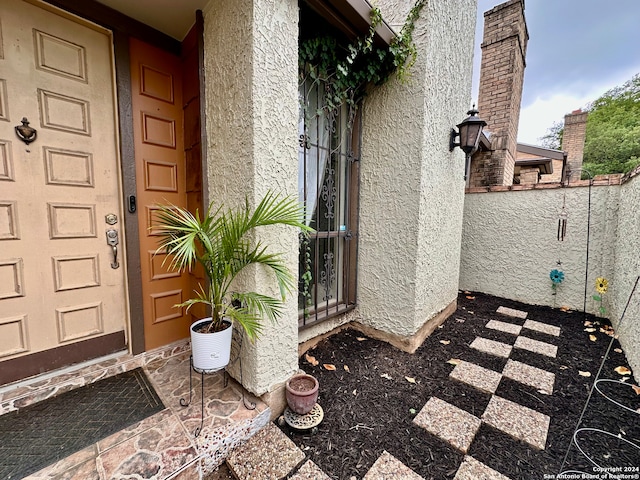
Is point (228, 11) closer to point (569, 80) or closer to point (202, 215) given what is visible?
point (202, 215)

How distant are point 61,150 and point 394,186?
10.2ft

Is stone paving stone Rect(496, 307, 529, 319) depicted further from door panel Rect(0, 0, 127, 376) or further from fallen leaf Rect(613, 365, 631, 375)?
door panel Rect(0, 0, 127, 376)

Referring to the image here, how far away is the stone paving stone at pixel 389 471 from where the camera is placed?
60.0 inches

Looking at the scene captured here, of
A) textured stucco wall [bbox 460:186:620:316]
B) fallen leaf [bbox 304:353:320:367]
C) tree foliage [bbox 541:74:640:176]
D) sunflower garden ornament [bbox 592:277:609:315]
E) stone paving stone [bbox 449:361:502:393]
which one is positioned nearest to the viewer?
stone paving stone [bbox 449:361:502:393]

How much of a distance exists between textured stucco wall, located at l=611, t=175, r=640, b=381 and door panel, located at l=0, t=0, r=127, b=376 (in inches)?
203

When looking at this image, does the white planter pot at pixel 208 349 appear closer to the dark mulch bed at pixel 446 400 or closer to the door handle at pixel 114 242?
the dark mulch bed at pixel 446 400

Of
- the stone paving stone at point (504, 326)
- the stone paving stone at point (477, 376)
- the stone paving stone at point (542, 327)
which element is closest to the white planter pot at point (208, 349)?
the stone paving stone at point (477, 376)

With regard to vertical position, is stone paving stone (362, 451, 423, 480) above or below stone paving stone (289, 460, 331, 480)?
below

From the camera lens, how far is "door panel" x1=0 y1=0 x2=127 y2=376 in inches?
69.8

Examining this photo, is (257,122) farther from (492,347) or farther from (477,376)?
(492,347)

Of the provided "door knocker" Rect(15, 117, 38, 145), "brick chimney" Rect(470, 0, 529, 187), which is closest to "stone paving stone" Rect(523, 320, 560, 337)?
"brick chimney" Rect(470, 0, 529, 187)

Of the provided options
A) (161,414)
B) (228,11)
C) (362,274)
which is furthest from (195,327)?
(228,11)

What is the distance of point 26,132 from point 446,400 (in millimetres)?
3954

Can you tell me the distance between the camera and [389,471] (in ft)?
5.12
